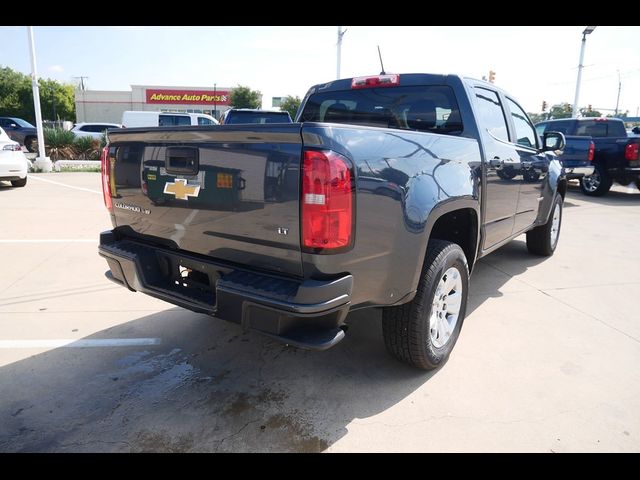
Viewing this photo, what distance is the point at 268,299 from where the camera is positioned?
79.3 inches

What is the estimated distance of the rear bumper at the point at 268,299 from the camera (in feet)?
6.53

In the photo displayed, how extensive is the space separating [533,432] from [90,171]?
15.6 meters

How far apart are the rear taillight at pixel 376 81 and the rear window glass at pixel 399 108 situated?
0.04 meters

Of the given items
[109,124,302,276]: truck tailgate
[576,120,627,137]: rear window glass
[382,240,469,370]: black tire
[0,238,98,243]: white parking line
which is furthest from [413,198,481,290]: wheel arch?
[576,120,627,137]: rear window glass

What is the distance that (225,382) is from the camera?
2783mm

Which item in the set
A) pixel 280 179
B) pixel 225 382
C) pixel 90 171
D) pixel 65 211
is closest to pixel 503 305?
pixel 225 382

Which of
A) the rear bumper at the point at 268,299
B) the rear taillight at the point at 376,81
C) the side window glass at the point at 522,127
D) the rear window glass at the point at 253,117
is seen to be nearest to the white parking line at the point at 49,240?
the rear bumper at the point at 268,299

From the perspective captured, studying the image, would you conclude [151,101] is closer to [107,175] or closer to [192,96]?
[192,96]

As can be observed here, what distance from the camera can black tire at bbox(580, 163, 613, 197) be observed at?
11344 mm

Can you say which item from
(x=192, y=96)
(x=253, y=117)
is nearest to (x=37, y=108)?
(x=253, y=117)

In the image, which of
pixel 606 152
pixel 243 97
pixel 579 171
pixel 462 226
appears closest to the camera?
pixel 462 226

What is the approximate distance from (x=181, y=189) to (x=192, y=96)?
49.0 meters

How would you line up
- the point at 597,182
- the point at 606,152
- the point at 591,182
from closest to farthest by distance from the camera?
the point at 606,152 < the point at 597,182 < the point at 591,182

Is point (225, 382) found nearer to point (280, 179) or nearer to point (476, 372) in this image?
point (280, 179)
